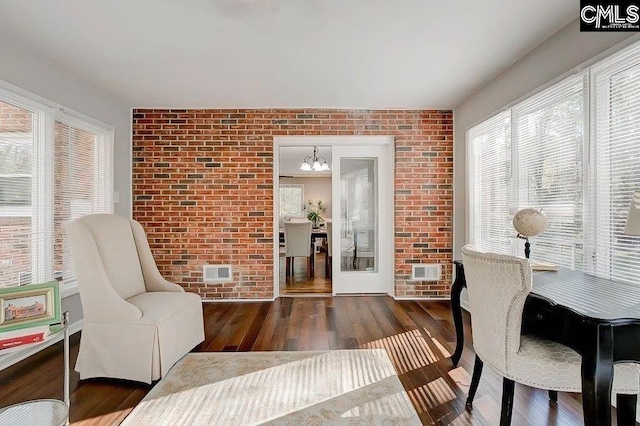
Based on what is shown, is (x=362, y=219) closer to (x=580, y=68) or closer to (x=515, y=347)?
(x=580, y=68)

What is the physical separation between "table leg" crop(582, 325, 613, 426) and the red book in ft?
7.63

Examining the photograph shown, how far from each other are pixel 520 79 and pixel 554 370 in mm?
2387

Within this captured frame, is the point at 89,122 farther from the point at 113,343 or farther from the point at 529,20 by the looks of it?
the point at 529,20

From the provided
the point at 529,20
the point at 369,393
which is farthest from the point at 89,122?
the point at 529,20

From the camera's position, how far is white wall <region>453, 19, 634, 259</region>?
214 cm

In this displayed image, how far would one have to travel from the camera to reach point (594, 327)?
119cm

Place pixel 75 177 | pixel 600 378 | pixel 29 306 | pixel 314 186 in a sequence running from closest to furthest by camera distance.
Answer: pixel 600 378 → pixel 29 306 → pixel 75 177 → pixel 314 186

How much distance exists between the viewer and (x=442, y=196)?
166 inches

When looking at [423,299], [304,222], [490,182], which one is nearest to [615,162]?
[490,182]

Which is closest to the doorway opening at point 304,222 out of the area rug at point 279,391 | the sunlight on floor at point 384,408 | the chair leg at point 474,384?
the area rug at point 279,391

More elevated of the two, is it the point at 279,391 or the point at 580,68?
the point at 580,68

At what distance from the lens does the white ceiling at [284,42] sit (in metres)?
2.08

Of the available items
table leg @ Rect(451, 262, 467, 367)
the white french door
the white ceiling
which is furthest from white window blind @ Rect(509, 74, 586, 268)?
the white french door

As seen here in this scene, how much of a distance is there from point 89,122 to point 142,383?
2.64 m
